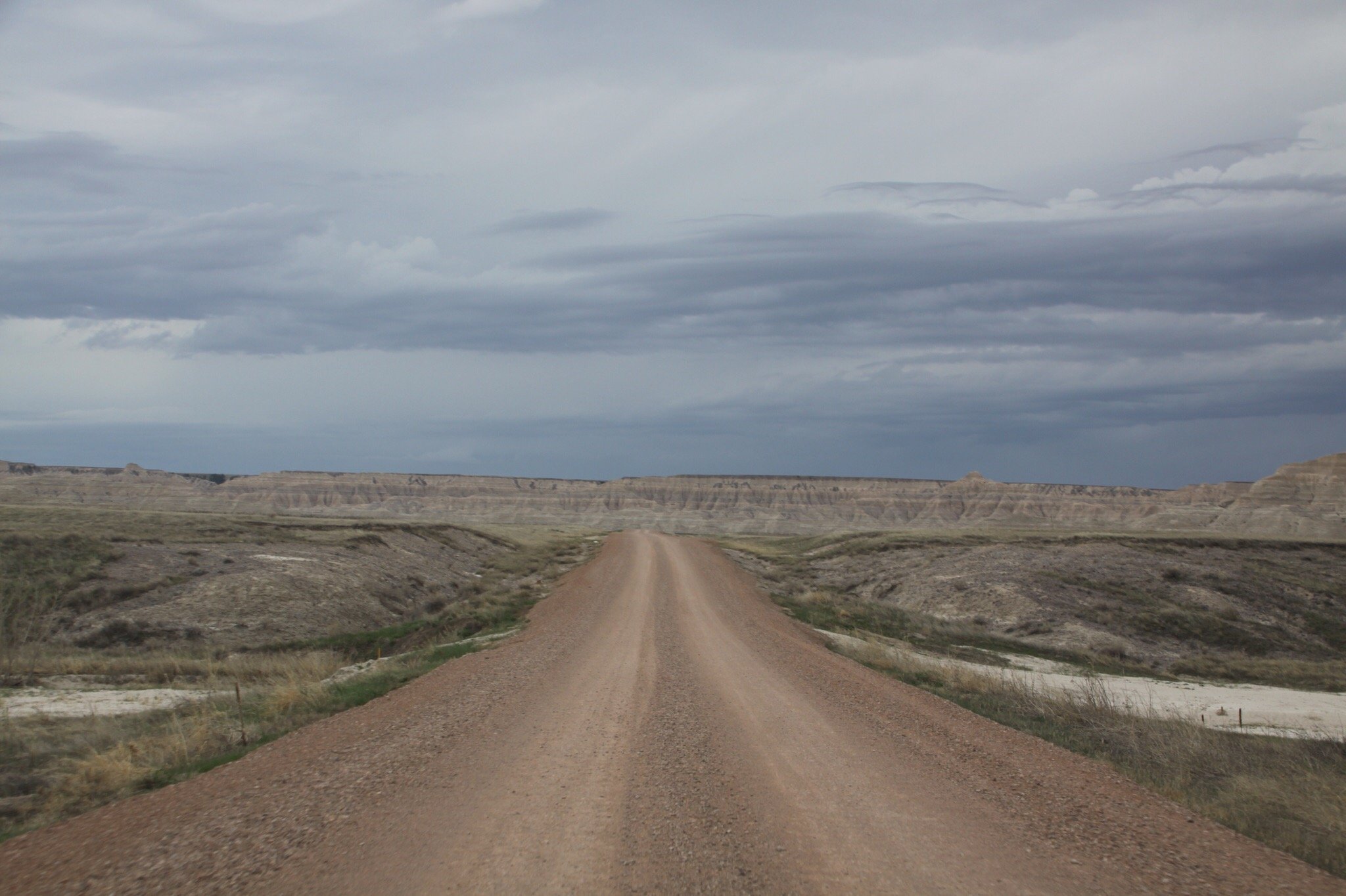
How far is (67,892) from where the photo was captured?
5.56 m

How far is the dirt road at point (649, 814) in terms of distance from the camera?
5840mm

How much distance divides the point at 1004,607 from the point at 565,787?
96.3ft

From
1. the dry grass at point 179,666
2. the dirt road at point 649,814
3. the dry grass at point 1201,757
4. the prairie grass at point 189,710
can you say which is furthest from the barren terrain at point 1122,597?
the dirt road at point 649,814

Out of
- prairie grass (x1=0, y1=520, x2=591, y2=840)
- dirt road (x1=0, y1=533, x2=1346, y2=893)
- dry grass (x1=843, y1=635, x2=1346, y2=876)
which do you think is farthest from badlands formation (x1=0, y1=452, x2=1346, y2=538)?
dirt road (x1=0, y1=533, x2=1346, y2=893)

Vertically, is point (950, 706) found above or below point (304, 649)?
above

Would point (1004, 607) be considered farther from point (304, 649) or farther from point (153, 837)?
point (153, 837)

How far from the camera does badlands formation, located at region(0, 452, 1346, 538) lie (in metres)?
126

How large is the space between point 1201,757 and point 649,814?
7.95 metres

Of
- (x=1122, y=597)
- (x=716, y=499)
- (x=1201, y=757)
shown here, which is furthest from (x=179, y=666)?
(x=716, y=499)

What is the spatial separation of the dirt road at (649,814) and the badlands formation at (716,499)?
4633 inches

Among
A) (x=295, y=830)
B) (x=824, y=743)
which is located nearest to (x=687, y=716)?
(x=824, y=743)

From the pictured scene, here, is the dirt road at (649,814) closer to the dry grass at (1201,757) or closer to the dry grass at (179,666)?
the dry grass at (1201,757)

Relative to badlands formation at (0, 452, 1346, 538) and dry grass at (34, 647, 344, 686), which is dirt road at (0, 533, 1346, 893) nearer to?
dry grass at (34, 647, 344, 686)

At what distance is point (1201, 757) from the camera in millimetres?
10500
